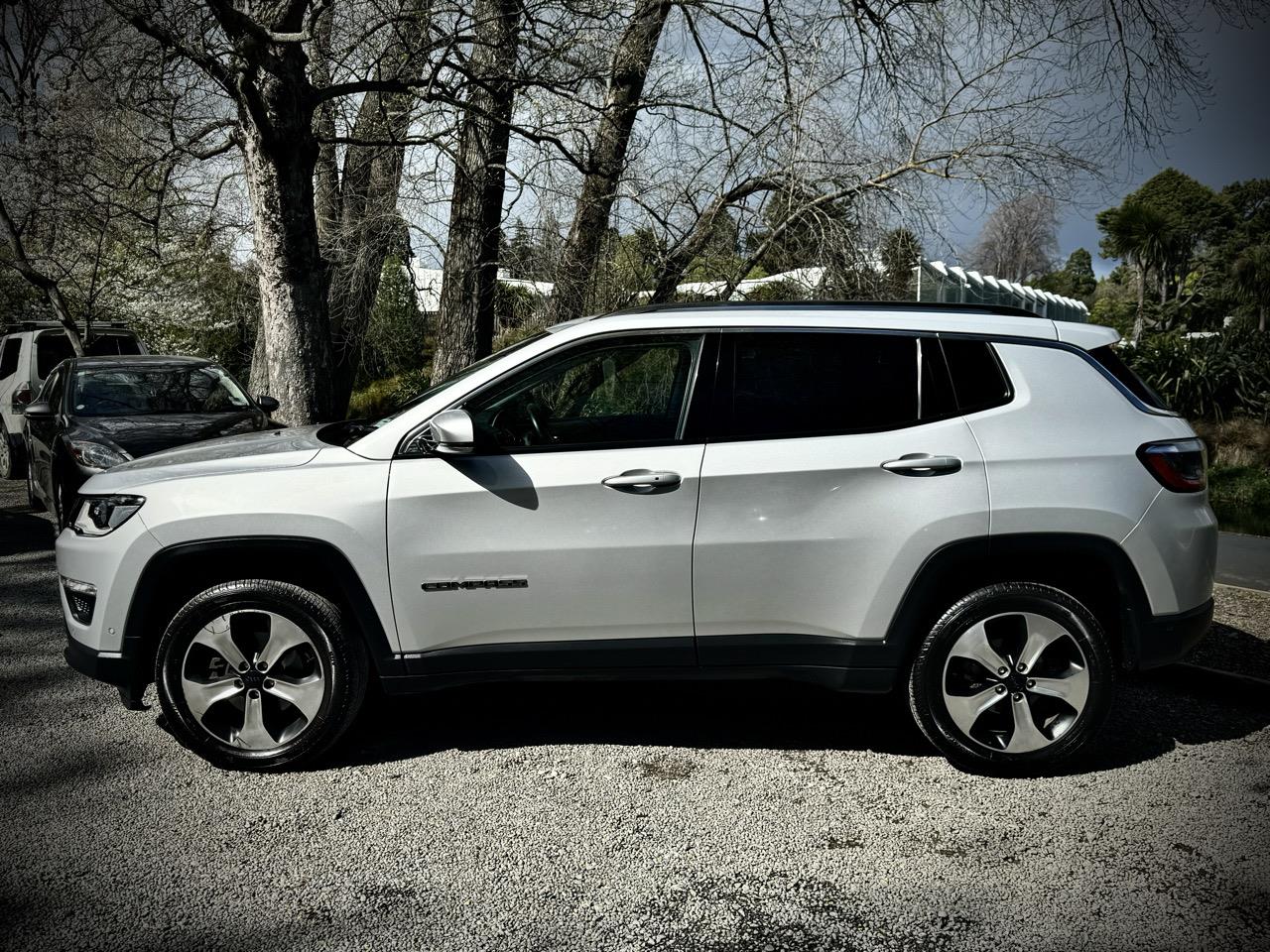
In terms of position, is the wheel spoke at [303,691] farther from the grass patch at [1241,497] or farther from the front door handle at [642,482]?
the grass patch at [1241,497]

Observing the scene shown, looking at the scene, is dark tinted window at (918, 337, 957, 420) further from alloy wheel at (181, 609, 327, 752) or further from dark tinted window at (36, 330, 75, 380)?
dark tinted window at (36, 330, 75, 380)

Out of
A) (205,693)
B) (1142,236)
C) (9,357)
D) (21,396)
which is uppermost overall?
(1142,236)

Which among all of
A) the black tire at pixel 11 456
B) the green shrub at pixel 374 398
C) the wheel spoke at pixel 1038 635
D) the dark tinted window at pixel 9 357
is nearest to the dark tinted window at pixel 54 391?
the black tire at pixel 11 456

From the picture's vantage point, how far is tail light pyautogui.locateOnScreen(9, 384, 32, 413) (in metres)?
12.2

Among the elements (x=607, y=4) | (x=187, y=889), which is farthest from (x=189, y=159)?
(x=187, y=889)

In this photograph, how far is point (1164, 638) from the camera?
3863 millimetres

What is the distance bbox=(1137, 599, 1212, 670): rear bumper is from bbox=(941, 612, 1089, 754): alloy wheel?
0.25m

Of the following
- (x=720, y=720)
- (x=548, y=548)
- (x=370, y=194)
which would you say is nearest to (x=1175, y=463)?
(x=720, y=720)

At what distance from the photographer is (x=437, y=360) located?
35.6ft

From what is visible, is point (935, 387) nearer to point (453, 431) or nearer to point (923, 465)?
point (923, 465)

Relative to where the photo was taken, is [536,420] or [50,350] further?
[50,350]

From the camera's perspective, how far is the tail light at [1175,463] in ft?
12.5

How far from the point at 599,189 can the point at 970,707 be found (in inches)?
302

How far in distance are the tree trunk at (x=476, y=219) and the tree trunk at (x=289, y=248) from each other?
130 centimetres
